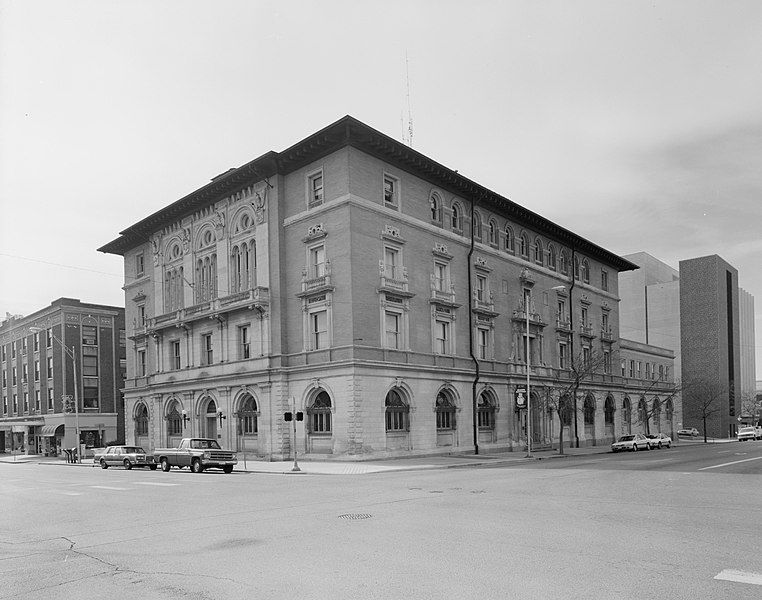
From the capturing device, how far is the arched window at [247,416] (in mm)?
45938

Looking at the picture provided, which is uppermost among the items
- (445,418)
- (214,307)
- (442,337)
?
(214,307)

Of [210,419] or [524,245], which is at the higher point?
[524,245]

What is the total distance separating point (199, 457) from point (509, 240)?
31473 mm

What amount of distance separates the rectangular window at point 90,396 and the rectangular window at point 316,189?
47.5 meters

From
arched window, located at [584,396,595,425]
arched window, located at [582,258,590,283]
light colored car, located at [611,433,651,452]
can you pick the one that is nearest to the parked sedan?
light colored car, located at [611,433,651,452]

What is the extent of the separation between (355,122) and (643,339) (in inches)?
4092

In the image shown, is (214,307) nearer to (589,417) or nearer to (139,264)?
(139,264)

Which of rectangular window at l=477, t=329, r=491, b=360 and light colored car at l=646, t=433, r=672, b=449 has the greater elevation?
rectangular window at l=477, t=329, r=491, b=360

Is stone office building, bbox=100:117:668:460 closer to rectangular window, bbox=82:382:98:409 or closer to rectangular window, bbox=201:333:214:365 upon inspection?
rectangular window, bbox=201:333:214:365

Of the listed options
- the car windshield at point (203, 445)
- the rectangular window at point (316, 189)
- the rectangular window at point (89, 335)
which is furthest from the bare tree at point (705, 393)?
the rectangular window at point (89, 335)

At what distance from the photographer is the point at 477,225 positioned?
51.6 meters

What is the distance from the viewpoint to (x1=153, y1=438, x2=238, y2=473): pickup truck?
34.5m

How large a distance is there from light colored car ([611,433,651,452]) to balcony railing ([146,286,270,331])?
27.5 meters

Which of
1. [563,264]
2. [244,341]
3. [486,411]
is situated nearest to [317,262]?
[244,341]
